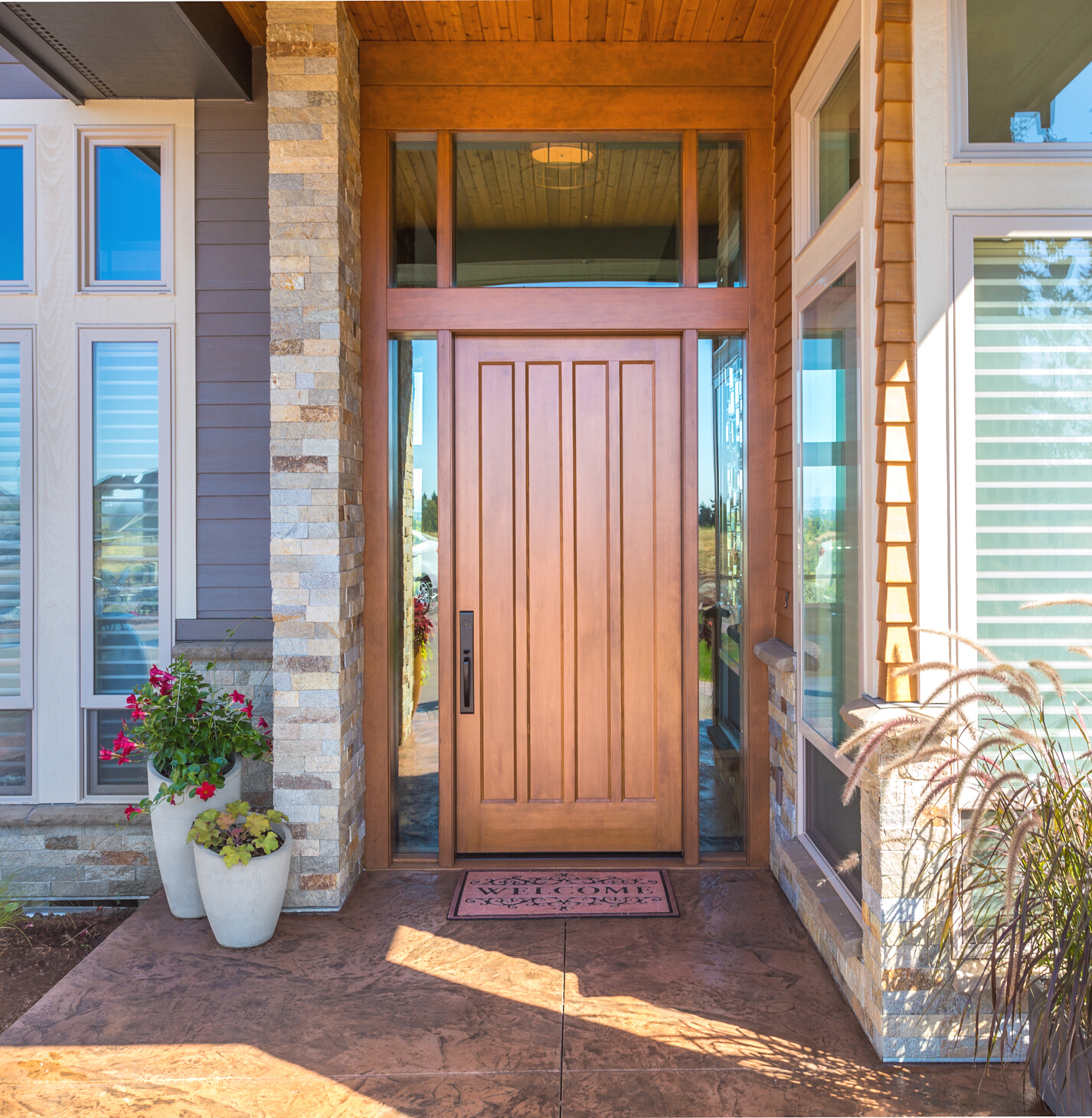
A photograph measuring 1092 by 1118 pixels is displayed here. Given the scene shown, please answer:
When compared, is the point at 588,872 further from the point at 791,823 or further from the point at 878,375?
the point at 878,375

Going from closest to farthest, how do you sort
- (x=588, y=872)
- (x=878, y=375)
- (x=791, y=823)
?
(x=878, y=375)
(x=791, y=823)
(x=588, y=872)

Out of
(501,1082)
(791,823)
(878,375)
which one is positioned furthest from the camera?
(791,823)

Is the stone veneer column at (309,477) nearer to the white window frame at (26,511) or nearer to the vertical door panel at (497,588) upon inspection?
the vertical door panel at (497,588)

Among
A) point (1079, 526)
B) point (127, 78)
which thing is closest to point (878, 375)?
point (1079, 526)

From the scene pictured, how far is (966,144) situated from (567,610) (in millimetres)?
2076

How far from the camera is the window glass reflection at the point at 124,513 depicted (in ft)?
11.5

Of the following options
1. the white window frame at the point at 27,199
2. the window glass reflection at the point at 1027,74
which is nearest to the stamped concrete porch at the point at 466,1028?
the window glass reflection at the point at 1027,74

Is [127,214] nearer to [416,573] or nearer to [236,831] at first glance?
[416,573]

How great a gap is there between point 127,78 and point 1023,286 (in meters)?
3.31

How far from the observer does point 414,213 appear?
342 centimetres

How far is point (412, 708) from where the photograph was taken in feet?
11.4

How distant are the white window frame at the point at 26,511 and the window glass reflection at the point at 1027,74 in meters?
3.53

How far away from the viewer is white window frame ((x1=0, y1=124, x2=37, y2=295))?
3473 millimetres

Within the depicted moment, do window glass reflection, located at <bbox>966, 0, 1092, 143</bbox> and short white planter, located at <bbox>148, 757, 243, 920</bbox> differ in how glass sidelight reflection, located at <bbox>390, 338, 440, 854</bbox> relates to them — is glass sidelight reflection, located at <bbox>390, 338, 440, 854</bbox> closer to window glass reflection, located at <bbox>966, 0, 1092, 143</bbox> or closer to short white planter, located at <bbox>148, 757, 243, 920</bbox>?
short white planter, located at <bbox>148, 757, 243, 920</bbox>
